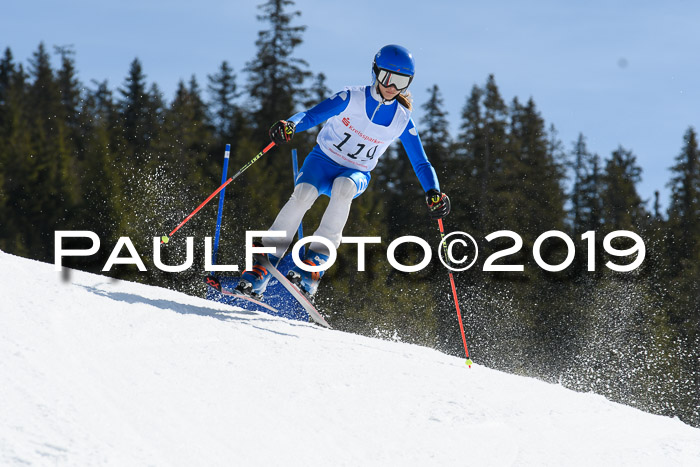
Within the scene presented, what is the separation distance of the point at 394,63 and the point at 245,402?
310 cm

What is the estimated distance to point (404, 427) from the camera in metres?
3.05

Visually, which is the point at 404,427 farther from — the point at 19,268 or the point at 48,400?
the point at 19,268

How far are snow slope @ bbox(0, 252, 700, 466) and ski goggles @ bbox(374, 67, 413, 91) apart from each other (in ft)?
6.66

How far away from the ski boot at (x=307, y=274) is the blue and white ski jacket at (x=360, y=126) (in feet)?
2.57

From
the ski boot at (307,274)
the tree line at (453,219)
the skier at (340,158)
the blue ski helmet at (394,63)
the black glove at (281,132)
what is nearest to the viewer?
the black glove at (281,132)

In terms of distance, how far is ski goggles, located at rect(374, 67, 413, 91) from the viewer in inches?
204

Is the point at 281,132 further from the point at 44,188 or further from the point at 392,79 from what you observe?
the point at 44,188

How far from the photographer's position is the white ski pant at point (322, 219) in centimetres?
537

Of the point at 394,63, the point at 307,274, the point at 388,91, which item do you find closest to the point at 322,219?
the point at 307,274

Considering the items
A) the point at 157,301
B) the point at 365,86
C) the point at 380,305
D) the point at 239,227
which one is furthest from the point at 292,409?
the point at 380,305

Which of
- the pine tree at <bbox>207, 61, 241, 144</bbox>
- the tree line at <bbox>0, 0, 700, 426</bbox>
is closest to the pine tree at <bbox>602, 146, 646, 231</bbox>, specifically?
the tree line at <bbox>0, 0, 700, 426</bbox>

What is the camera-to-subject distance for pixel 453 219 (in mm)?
30109

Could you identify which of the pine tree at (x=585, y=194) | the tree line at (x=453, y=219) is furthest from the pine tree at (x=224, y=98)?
the pine tree at (x=585, y=194)

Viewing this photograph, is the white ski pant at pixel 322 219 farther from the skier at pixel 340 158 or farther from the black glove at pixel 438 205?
the black glove at pixel 438 205
